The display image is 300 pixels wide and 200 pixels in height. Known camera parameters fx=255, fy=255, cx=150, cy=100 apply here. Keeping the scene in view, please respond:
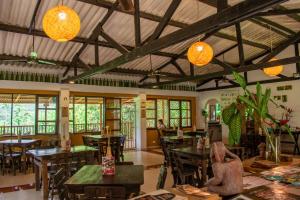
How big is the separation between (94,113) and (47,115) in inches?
73.1

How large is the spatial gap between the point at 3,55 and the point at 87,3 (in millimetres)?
3482

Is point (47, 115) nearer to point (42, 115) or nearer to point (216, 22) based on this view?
point (42, 115)

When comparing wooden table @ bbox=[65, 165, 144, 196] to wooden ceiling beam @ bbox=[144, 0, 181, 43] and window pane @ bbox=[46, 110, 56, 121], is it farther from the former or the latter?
window pane @ bbox=[46, 110, 56, 121]

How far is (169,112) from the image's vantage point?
12547 mm

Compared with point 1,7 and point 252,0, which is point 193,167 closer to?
point 252,0

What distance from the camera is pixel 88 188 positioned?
81.9 inches

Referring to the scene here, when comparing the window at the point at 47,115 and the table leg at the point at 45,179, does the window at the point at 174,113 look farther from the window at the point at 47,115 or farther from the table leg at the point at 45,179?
the table leg at the point at 45,179

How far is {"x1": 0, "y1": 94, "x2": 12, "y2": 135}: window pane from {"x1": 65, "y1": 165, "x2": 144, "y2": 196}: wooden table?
7.10 m

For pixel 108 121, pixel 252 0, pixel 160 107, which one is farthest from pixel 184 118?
pixel 252 0

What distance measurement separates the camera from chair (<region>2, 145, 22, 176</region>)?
682 centimetres

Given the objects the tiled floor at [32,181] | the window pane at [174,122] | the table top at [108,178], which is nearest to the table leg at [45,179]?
the tiled floor at [32,181]

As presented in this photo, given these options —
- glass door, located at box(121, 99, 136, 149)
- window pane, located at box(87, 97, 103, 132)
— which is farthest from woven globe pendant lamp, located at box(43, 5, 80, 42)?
glass door, located at box(121, 99, 136, 149)

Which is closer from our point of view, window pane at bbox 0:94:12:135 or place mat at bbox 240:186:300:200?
place mat at bbox 240:186:300:200

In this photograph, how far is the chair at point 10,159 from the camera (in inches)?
269
